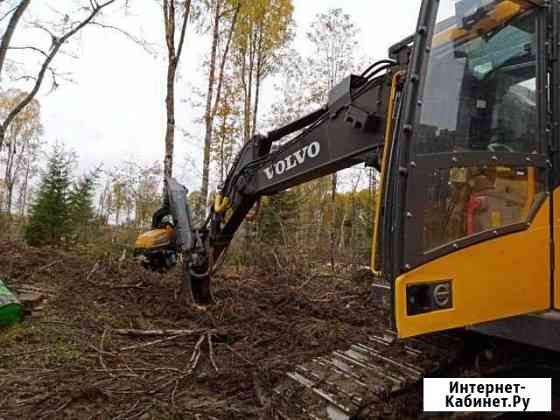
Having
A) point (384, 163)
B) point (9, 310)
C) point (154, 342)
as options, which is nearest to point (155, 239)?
point (154, 342)

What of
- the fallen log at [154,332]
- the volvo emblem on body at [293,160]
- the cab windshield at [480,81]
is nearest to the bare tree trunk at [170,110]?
the fallen log at [154,332]

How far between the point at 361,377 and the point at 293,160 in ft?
6.11

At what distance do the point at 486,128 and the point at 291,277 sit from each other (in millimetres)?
6365

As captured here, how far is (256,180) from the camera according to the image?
4.23 metres

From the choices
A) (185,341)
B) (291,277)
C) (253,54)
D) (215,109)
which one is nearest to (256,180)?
(185,341)

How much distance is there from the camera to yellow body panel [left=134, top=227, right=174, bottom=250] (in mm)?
5227

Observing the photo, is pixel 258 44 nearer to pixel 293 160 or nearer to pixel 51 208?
pixel 51 208

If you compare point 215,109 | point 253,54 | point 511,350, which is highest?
point 253,54

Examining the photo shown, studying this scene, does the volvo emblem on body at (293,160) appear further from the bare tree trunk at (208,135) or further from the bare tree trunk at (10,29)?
the bare tree trunk at (10,29)

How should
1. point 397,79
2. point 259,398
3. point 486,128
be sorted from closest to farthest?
1. point 486,128
2. point 397,79
3. point 259,398

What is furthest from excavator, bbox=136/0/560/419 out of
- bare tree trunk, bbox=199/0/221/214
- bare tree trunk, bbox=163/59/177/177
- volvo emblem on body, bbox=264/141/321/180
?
bare tree trunk, bbox=199/0/221/214

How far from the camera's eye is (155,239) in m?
5.27

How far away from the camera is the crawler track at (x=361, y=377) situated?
7.43 feet

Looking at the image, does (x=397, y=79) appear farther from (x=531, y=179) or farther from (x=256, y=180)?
(x=256, y=180)
